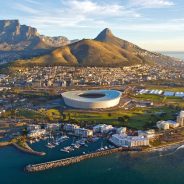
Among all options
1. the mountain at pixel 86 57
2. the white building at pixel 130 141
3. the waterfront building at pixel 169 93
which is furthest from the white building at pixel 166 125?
Result: the mountain at pixel 86 57

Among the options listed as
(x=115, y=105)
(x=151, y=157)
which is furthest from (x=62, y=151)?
(x=115, y=105)

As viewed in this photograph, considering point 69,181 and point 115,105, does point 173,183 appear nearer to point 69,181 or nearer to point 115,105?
point 69,181

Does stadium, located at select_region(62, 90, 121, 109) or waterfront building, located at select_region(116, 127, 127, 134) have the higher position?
stadium, located at select_region(62, 90, 121, 109)

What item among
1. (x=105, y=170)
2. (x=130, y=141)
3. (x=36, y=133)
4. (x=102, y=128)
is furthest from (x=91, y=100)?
(x=105, y=170)

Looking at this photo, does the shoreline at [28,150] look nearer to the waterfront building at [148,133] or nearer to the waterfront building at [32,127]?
the waterfront building at [32,127]

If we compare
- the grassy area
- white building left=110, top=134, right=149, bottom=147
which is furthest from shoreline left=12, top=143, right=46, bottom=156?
the grassy area

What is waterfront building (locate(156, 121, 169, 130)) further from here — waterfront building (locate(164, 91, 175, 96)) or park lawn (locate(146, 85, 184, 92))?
park lawn (locate(146, 85, 184, 92))
